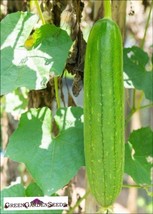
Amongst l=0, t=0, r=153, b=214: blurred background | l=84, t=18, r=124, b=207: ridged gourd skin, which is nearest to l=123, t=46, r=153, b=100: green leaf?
l=0, t=0, r=153, b=214: blurred background

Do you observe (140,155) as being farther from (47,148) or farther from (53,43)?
(53,43)

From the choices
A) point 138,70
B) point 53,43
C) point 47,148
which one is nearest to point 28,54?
point 53,43

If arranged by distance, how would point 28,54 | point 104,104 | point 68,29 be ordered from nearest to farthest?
point 104,104 → point 28,54 → point 68,29

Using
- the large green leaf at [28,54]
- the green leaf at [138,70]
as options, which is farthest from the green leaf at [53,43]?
the green leaf at [138,70]

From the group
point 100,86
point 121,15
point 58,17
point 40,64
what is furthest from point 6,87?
point 121,15

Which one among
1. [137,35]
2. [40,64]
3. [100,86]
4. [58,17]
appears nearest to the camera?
[100,86]

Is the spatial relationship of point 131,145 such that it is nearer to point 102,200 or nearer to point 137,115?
point 102,200
